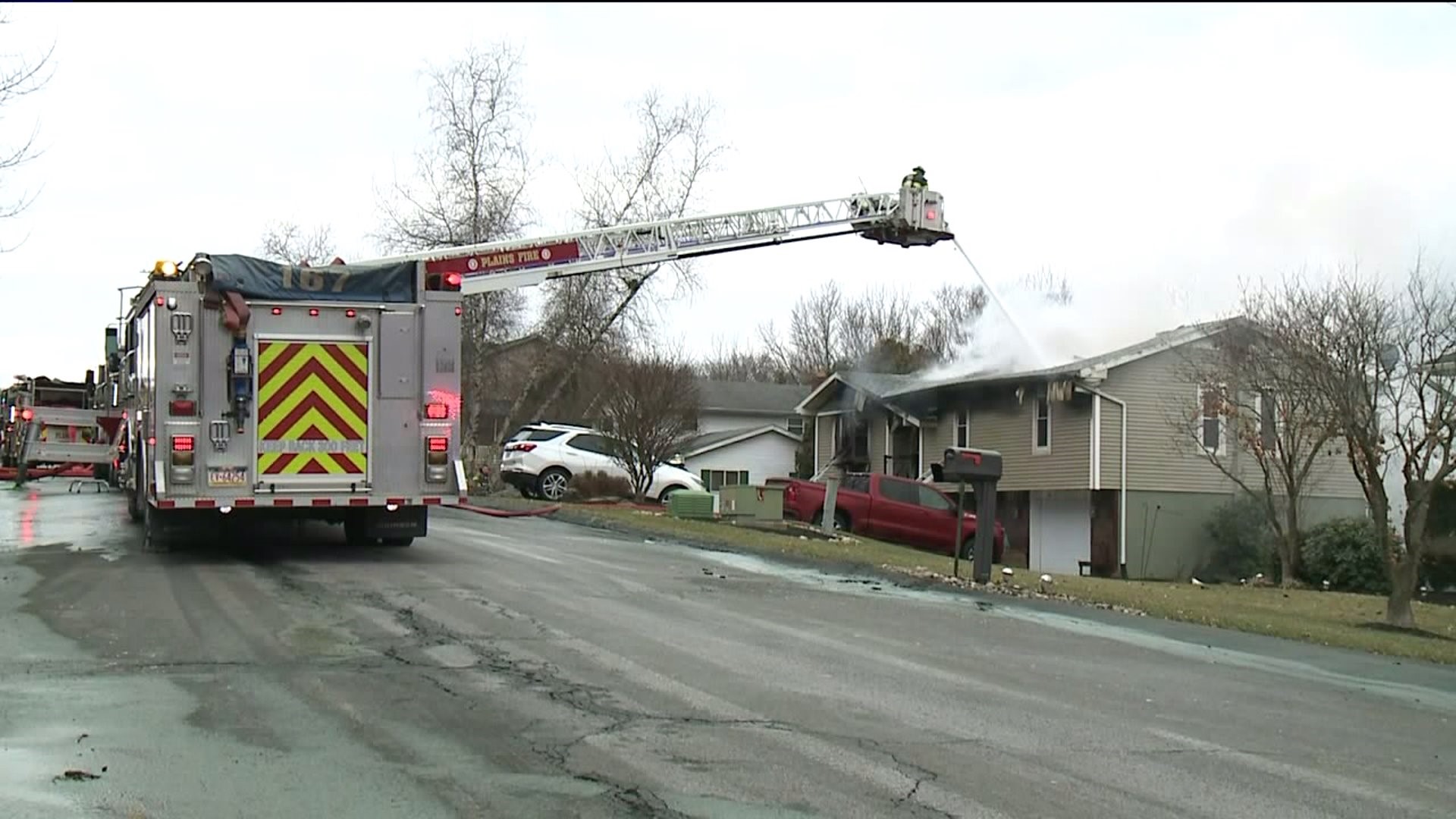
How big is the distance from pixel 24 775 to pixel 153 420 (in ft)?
24.6

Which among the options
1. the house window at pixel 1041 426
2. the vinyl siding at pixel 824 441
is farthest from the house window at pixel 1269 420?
the vinyl siding at pixel 824 441

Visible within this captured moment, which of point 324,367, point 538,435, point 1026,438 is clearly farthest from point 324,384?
point 1026,438

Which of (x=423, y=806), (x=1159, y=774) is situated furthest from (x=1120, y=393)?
(x=423, y=806)

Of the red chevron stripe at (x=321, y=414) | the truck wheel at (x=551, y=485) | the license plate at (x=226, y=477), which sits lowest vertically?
the truck wheel at (x=551, y=485)

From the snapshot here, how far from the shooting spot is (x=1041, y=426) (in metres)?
32.2

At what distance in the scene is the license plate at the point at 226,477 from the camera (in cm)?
1336

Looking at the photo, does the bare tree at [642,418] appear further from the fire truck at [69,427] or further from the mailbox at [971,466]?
the mailbox at [971,466]

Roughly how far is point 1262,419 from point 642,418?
43.0ft

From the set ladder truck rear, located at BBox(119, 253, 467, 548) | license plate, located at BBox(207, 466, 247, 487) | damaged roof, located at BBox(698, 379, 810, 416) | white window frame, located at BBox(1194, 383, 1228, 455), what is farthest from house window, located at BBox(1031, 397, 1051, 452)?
damaged roof, located at BBox(698, 379, 810, 416)

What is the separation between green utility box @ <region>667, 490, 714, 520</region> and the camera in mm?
23531

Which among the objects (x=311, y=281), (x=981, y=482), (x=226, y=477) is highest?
(x=311, y=281)

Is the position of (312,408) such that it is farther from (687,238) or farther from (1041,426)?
(1041,426)

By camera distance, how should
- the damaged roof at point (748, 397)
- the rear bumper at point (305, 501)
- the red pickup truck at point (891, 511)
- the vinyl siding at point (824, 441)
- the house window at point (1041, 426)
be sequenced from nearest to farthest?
the rear bumper at point (305, 501) < the red pickup truck at point (891, 511) < the house window at point (1041, 426) < the vinyl siding at point (824, 441) < the damaged roof at point (748, 397)

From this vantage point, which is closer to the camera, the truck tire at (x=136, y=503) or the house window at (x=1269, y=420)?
the truck tire at (x=136, y=503)
